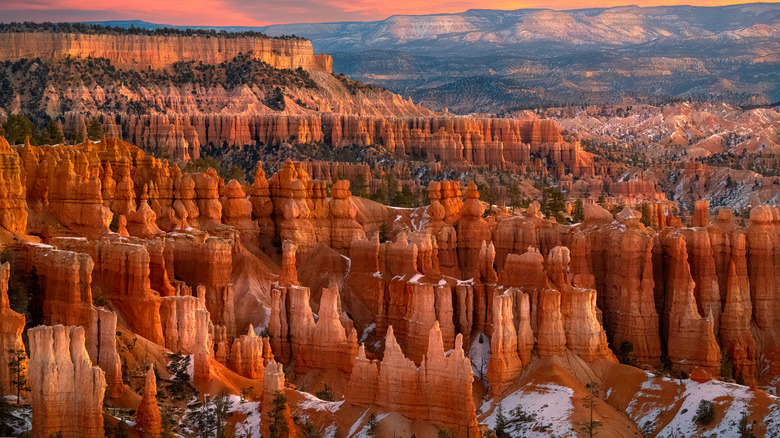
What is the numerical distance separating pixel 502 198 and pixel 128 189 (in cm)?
6830

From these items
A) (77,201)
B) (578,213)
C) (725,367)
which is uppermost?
(77,201)

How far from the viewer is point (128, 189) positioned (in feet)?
316

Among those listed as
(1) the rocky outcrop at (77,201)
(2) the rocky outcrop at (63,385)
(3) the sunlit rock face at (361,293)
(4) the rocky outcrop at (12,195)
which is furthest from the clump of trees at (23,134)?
(2) the rocky outcrop at (63,385)

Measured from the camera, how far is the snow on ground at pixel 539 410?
236 ft

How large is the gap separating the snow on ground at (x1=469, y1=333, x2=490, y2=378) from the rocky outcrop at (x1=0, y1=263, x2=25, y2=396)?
2867 centimetres

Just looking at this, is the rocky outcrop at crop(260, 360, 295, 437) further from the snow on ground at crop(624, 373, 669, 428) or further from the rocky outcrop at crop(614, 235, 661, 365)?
the rocky outcrop at crop(614, 235, 661, 365)

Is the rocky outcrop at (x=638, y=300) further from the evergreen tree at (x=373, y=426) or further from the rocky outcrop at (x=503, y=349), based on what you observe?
the evergreen tree at (x=373, y=426)

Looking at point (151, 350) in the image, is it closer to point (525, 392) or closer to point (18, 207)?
point (18, 207)

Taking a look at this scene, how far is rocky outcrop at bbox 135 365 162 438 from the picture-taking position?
64.2 meters

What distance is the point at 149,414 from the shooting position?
212 ft

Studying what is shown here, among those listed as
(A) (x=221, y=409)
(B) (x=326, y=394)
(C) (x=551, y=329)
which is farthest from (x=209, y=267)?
(A) (x=221, y=409)

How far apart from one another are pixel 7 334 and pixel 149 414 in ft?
23.8

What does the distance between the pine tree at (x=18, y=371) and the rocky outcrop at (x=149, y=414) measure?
16.9 feet

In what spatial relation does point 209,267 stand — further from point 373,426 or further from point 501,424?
point 373,426
